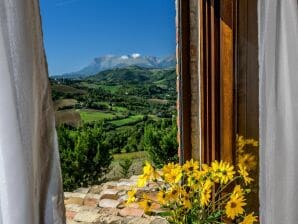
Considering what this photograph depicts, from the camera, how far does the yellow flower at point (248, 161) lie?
1.92 meters

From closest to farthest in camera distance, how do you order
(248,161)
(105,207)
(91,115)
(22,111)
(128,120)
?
(22,111) → (248,161) → (105,207) → (91,115) → (128,120)

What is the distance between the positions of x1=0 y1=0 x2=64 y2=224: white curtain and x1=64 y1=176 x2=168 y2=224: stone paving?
1561mm

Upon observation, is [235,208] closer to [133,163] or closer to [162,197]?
[162,197]

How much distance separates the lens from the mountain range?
9.46 feet

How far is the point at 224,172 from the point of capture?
5.26 ft

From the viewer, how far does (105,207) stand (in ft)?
8.98

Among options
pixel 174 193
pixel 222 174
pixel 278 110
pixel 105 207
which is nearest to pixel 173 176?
pixel 174 193

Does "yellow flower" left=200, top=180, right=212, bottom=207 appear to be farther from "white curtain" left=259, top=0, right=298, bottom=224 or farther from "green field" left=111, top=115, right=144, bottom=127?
"green field" left=111, top=115, right=144, bottom=127

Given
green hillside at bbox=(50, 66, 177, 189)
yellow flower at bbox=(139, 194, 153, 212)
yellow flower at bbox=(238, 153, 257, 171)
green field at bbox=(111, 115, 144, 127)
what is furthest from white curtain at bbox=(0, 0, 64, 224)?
green field at bbox=(111, 115, 144, 127)

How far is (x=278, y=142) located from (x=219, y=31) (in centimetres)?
70

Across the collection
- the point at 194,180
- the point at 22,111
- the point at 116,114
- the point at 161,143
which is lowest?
the point at 161,143

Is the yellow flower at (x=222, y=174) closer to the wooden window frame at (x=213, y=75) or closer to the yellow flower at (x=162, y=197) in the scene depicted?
the yellow flower at (x=162, y=197)

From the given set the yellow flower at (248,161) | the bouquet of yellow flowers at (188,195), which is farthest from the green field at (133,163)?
the bouquet of yellow flowers at (188,195)

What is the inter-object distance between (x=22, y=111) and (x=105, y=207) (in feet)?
6.21
